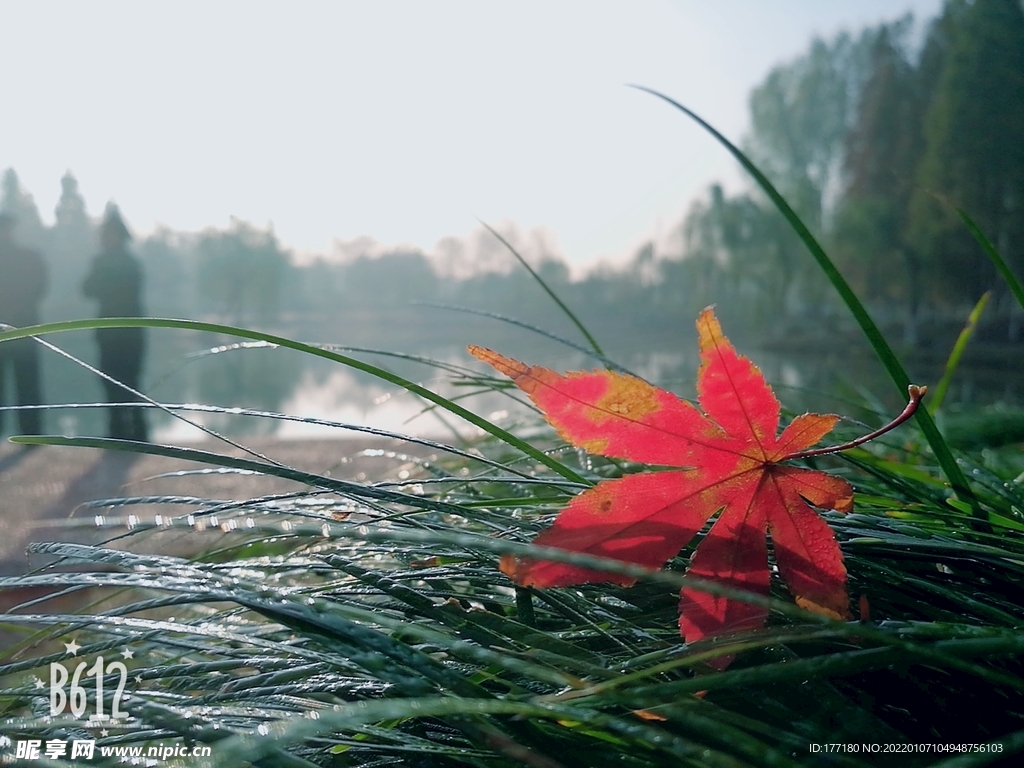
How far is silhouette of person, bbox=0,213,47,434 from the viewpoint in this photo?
3.04m

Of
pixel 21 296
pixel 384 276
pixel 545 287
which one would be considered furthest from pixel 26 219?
pixel 545 287

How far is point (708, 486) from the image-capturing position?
30 centimetres

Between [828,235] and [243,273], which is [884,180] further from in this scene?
[243,273]

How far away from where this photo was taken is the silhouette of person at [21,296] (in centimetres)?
304

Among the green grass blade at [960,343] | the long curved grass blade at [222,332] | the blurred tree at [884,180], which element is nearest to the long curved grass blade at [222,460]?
the long curved grass blade at [222,332]

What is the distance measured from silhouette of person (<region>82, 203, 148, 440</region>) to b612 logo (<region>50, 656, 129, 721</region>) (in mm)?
3012

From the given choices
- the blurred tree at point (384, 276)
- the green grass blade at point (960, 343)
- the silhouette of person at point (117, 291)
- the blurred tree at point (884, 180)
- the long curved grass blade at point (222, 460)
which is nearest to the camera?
the long curved grass blade at point (222, 460)

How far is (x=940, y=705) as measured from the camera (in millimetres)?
302

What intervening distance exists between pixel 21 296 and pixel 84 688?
3.40m

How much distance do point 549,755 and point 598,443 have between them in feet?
0.41

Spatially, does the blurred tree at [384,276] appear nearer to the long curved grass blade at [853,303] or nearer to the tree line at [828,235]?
the tree line at [828,235]

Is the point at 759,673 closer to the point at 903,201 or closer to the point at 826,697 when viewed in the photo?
the point at 826,697

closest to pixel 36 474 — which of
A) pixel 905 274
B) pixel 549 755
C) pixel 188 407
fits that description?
pixel 188 407

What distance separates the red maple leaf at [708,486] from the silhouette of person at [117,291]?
319cm
